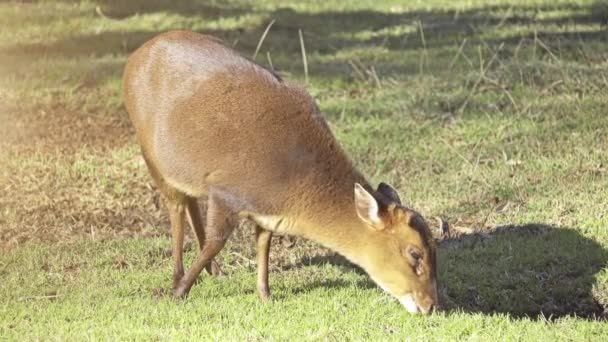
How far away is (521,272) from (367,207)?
180 centimetres

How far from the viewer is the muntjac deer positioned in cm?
669

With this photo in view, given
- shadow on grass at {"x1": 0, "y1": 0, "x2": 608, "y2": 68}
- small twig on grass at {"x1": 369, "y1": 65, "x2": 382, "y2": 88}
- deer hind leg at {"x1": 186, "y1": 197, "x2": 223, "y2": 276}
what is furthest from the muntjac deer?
shadow on grass at {"x1": 0, "y1": 0, "x2": 608, "y2": 68}

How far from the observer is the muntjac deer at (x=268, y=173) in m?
6.69

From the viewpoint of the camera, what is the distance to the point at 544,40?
13.5 meters

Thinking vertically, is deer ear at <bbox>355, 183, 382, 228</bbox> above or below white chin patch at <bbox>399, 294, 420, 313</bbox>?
above

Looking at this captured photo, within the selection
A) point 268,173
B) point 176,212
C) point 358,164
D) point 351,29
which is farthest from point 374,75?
point 268,173

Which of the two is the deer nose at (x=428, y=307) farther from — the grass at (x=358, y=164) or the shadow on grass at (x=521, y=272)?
the shadow on grass at (x=521, y=272)

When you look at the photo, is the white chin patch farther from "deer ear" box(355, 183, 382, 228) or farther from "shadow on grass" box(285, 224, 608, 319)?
"shadow on grass" box(285, 224, 608, 319)

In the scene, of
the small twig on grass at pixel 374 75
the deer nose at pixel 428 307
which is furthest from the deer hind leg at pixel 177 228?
the small twig on grass at pixel 374 75

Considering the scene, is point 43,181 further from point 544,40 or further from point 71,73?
point 544,40

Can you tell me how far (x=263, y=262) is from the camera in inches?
288

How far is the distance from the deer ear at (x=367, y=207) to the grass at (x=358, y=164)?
0.55 m

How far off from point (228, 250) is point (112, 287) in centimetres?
120

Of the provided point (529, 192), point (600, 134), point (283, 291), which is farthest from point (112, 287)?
point (600, 134)
